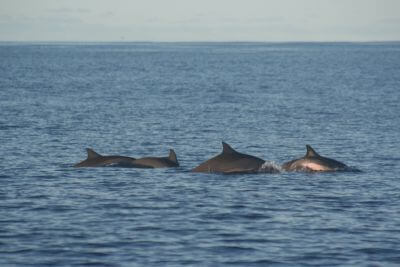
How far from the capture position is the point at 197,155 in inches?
1481

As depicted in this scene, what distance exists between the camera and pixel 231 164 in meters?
31.6

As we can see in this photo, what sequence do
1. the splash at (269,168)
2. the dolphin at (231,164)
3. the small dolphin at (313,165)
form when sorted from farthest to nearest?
1. the small dolphin at (313,165)
2. the splash at (269,168)
3. the dolphin at (231,164)

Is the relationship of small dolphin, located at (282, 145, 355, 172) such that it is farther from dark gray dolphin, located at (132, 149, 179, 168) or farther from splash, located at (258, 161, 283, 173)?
dark gray dolphin, located at (132, 149, 179, 168)

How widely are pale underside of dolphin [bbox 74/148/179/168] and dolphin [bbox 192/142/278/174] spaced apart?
1.53m

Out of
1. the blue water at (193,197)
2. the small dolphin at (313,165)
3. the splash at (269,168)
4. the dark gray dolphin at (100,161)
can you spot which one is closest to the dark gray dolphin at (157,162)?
the dark gray dolphin at (100,161)

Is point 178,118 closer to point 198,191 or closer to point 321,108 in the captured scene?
point 321,108

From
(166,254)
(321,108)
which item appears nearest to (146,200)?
(166,254)

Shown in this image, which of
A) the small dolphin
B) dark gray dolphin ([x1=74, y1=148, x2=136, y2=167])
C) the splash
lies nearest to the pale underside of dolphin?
dark gray dolphin ([x1=74, y1=148, x2=136, y2=167])

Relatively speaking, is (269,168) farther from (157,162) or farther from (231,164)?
(157,162)

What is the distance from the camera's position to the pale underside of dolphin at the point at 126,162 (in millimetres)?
32938

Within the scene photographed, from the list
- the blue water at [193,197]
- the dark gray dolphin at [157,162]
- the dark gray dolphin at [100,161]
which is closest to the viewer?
the blue water at [193,197]

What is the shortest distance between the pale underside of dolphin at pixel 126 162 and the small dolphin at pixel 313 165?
4114 millimetres

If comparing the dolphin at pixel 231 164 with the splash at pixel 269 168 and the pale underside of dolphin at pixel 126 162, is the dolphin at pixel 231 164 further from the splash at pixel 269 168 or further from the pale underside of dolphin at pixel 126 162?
the pale underside of dolphin at pixel 126 162

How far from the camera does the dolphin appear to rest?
3155 centimetres
